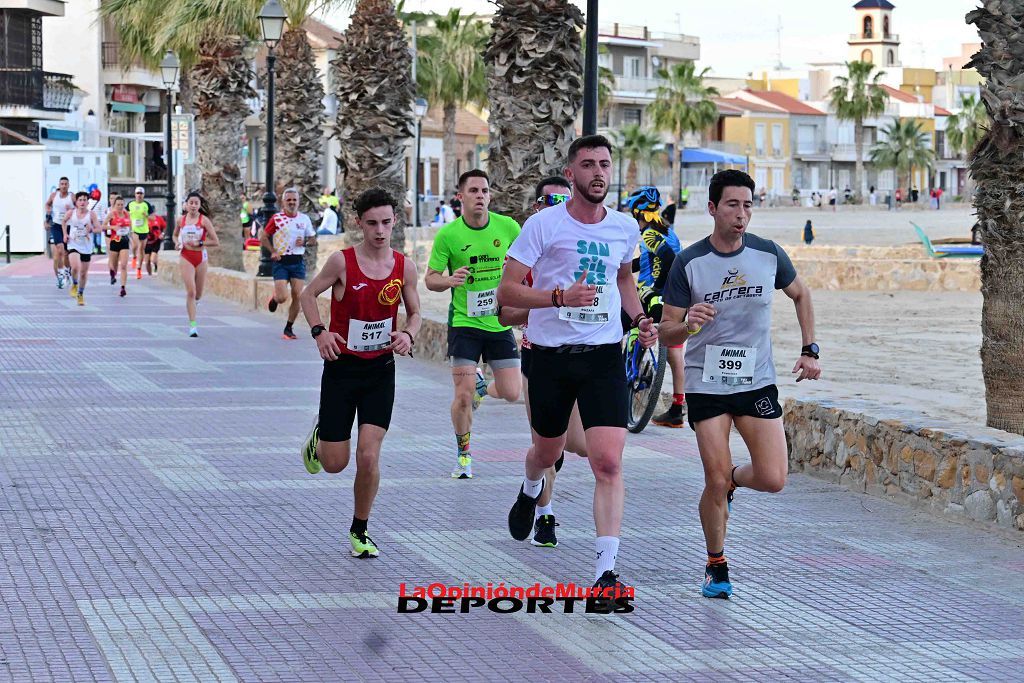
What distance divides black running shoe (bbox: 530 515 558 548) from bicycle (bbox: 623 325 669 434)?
3.83m

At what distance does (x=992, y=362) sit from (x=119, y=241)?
19370 mm

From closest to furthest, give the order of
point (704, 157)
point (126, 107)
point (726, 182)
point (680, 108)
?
point (726, 182)
point (126, 107)
point (680, 108)
point (704, 157)

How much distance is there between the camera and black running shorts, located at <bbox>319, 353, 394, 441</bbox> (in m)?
7.42

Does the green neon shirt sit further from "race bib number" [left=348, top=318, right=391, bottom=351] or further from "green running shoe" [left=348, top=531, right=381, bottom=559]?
"green running shoe" [left=348, top=531, right=381, bottom=559]

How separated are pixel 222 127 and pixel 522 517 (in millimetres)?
26208

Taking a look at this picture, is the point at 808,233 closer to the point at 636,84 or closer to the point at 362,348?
the point at 362,348

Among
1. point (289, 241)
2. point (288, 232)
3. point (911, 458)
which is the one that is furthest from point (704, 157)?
point (911, 458)

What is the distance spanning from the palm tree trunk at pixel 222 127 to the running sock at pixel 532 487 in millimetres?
25405

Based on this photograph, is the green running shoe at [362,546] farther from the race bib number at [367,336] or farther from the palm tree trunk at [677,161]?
the palm tree trunk at [677,161]

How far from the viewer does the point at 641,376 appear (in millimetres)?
11648

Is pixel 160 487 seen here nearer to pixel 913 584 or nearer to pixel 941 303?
pixel 913 584

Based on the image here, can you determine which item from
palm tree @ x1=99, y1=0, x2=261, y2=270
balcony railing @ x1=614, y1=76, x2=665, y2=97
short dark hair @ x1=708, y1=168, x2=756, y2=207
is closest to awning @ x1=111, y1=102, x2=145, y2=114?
palm tree @ x1=99, y1=0, x2=261, y2=270

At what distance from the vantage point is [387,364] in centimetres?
750

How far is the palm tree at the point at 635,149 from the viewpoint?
324 ft
